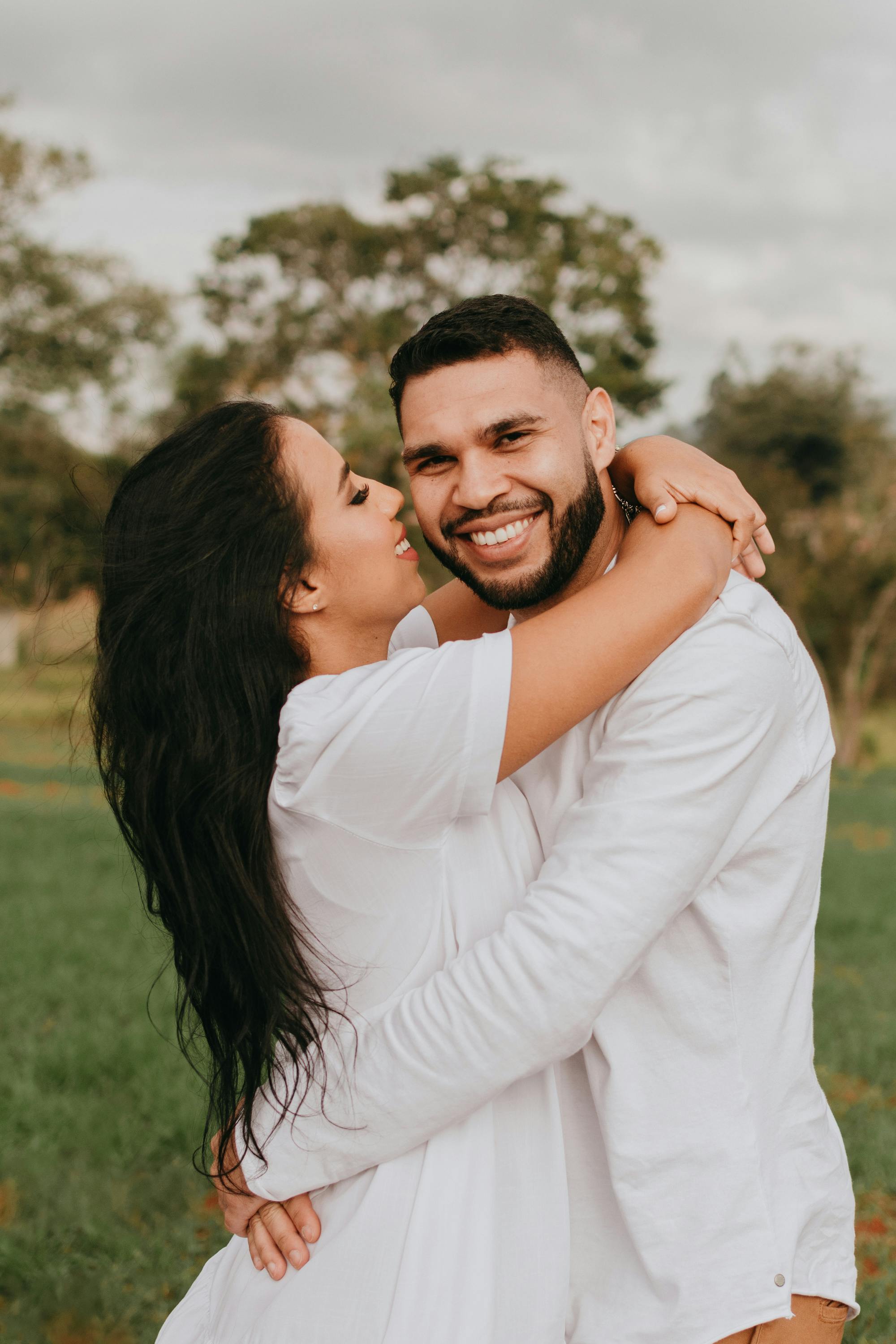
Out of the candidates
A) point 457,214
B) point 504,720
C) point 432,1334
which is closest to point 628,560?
point 504,720

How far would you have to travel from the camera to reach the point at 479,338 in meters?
2.30

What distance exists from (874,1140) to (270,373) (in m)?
26.8

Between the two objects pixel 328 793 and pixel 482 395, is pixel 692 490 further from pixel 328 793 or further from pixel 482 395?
pixel 328 793

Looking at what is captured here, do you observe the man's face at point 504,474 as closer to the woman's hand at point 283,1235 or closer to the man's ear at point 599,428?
the man's ear at point 599,428

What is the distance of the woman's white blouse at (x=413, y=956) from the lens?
175cm

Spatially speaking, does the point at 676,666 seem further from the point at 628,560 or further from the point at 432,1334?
the point at 432,1334

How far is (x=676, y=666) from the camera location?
1856 mm

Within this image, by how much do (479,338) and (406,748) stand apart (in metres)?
0.97

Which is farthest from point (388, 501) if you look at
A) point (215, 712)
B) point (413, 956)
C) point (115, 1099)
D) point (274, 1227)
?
point (115, 1099)

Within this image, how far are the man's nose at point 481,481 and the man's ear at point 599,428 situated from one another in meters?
0.26

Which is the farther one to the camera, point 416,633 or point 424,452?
point 416,633

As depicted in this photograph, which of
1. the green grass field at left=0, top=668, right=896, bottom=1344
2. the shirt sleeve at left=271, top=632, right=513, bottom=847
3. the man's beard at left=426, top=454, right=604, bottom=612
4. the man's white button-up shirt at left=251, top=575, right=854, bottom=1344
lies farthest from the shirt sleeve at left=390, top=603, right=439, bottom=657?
the shirt sleeve at left=271, top=632, right=513, bottom=847

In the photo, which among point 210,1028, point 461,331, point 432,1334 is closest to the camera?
point 432,1334

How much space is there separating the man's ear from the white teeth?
0.79 feet
